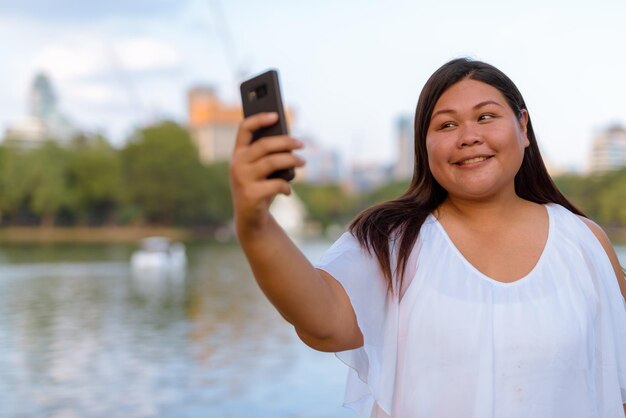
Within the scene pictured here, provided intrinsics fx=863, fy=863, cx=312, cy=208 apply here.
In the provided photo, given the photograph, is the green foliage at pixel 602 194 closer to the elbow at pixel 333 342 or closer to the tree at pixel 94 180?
the tree at pixel 94 180

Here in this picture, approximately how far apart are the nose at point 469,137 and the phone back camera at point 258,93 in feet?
2.05

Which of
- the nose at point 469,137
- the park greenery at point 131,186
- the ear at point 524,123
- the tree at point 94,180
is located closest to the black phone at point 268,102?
the nose at point 469,137

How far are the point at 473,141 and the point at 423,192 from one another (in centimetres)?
22

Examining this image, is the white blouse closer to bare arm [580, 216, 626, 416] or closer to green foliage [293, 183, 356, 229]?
bare arm [580, 216, 626, 416]

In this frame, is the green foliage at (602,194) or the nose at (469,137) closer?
the nose at (469,137)

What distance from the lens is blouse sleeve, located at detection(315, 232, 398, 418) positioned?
1.72 m

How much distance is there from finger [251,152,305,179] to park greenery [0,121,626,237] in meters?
64.4

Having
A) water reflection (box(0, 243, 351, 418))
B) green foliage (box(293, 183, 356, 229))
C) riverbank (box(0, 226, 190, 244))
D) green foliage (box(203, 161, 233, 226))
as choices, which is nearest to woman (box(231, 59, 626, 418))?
water reflection (box(0, 243, 351, 418))

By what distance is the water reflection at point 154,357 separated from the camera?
443 inches

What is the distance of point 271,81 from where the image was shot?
127 centimetres

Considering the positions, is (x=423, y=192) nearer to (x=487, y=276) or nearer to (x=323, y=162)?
(x=487, y=276)

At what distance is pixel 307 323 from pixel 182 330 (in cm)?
1665

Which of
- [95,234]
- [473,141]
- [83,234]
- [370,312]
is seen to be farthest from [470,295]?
[95,234]

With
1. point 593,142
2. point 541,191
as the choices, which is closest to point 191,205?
point 541,191
